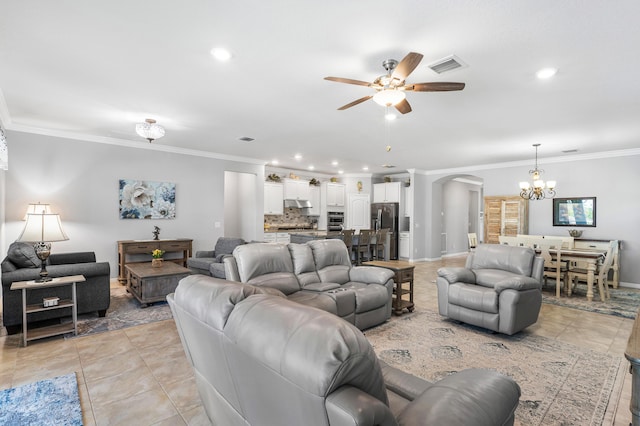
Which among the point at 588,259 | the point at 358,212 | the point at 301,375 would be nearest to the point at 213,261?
the point at 301,375

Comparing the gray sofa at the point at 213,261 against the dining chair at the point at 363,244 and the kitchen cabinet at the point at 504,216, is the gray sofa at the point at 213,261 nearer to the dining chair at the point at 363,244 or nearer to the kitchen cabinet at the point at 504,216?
the dining chair at the point at 363,244

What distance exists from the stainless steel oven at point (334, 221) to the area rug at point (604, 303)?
221 inches

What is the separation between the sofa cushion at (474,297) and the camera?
3465mm

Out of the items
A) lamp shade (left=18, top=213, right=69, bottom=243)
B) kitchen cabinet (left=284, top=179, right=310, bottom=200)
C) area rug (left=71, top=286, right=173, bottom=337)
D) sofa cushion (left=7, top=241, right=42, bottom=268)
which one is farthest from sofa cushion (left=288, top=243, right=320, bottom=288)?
kitchen cabinet (left=284, top=179, right=310, bottom=200)

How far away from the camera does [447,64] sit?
284 centimetres

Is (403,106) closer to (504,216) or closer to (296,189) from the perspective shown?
(504,216)

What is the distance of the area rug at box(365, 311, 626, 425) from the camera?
2.22 metres

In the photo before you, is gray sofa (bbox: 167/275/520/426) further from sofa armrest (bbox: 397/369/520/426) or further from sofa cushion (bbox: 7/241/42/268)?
sofa cushion (bbox: 7/241/42/268)

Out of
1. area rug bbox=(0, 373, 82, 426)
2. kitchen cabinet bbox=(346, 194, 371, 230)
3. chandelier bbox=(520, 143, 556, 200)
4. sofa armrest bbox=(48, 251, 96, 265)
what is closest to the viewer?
area rug bbox=(0, 373, 82, 426)

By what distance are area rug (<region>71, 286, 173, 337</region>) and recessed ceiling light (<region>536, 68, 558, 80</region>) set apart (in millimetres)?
4854

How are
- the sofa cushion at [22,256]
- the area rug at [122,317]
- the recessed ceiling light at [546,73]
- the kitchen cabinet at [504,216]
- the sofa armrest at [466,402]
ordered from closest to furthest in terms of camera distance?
the sofa armrest at [466,402], the recessed ceiling light at [546,73], the area rug at [122,317], the sofa cushion at [22,256], the kitchen cabinet at [504,216]

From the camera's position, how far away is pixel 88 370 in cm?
266

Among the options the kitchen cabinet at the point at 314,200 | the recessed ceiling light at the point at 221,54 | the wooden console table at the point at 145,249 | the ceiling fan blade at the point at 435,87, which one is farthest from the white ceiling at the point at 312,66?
the kitchen cabinet at the point at 314,200

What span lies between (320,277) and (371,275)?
24.7 inches
